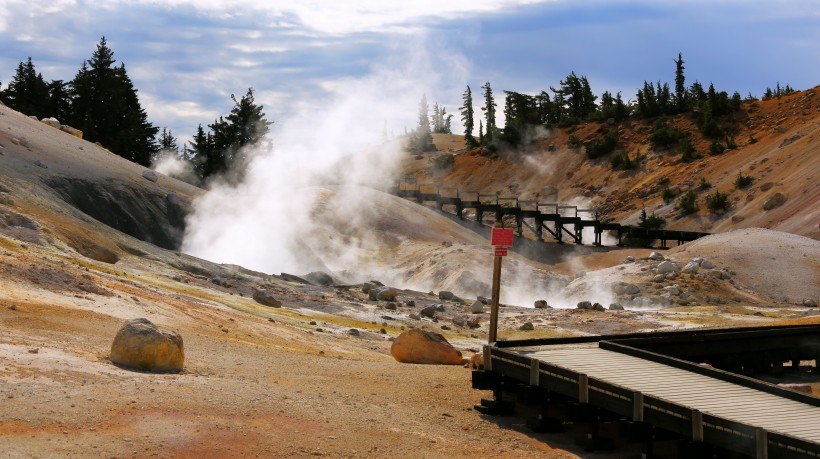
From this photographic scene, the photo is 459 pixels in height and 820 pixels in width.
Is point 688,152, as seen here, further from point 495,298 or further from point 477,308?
point 495,298

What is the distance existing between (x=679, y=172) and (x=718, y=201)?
38.2ft

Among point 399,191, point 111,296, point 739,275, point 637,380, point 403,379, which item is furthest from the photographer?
point 399,191

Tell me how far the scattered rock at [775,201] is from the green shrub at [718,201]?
15.0ft

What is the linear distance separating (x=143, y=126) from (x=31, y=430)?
223ft

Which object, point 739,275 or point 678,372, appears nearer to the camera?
point 678,372

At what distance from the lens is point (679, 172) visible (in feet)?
278

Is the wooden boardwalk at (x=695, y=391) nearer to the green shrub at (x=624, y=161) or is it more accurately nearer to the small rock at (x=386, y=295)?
the small rock at (x=386, y=295)

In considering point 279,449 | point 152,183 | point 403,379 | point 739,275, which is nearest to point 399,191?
point 152,183

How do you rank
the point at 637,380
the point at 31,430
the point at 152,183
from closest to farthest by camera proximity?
the point at 31,430 < the point at 637,380 < the point at 152,183

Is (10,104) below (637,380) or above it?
above

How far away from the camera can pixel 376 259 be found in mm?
55594

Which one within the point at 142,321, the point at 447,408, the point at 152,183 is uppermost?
the point at 152,183

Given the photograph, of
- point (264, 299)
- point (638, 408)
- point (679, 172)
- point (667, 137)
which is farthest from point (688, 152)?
point (638, 408)

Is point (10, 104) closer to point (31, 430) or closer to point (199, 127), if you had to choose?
point (199, 127)
